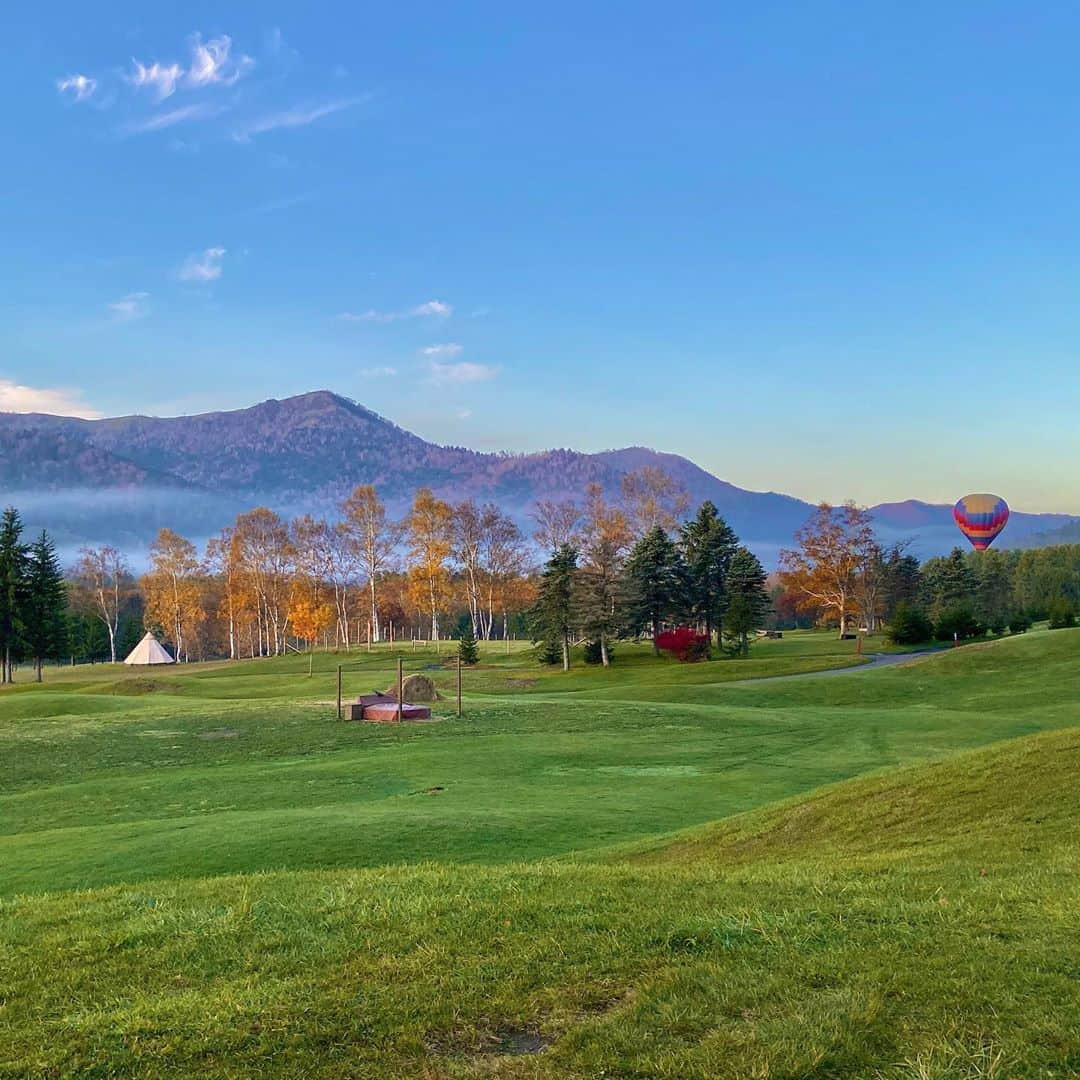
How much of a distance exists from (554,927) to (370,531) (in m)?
79.1

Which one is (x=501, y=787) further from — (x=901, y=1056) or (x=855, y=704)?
(x=855, y=704)

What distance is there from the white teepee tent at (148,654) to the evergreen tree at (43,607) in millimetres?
7177

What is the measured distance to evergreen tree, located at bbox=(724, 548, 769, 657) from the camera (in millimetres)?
68125

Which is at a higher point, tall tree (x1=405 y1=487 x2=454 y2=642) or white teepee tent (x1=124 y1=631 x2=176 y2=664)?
tall tree (x1=405 y1=487 x2=454 y2=642)

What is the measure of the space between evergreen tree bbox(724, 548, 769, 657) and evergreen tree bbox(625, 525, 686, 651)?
456 centimetres

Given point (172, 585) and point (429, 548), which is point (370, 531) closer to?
point (429, 548)

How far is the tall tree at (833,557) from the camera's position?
82062 millimetres

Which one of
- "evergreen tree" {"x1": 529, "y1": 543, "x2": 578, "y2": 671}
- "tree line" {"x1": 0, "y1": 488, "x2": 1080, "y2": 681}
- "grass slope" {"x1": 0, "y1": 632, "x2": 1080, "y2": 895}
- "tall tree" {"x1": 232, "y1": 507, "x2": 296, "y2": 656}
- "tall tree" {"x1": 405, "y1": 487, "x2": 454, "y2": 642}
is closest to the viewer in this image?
"grass slope" {"x1": 0, "y1": 632, "x2": 1080, "y2": 895}

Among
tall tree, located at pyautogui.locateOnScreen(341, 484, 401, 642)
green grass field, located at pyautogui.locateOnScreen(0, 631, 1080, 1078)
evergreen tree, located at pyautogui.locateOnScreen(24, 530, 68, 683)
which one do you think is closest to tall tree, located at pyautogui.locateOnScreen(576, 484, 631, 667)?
tall tree, located at pyautogui.locateOnScreen(341, 484, 401, 642)

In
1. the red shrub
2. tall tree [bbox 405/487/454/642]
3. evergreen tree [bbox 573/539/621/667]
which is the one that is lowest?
the red shrub

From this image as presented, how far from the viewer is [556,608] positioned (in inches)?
2601

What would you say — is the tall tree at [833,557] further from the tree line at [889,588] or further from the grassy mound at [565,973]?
the grassy mound at [565,973]

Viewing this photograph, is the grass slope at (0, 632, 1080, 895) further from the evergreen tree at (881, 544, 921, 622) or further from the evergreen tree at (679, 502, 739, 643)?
the evergreen tree at (881, 544, 921, 622)

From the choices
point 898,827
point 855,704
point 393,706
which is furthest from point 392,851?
point 855,704
